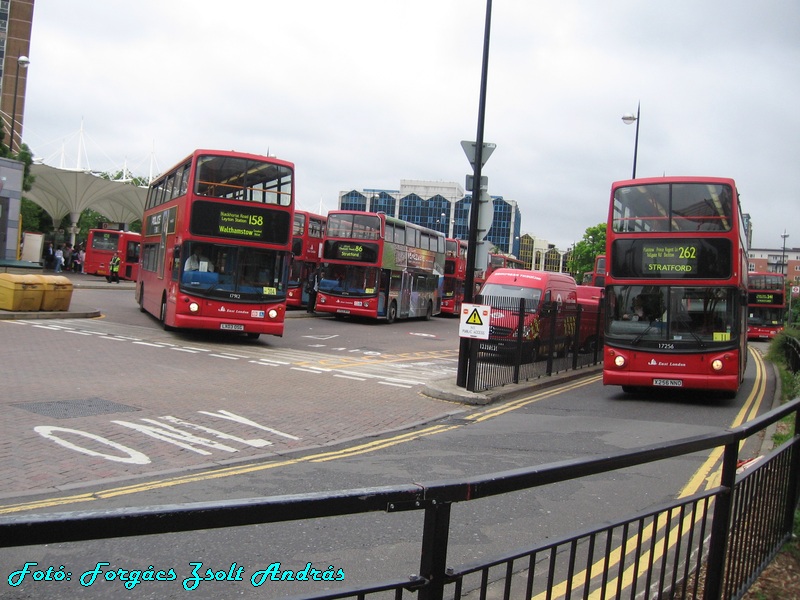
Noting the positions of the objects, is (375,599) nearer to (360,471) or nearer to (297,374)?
(360,471)

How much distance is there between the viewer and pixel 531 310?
16750 mm

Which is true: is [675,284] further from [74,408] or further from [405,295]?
[405,295]

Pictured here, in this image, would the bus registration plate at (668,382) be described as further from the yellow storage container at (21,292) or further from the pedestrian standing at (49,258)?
the pedestrian standing at (49,258)

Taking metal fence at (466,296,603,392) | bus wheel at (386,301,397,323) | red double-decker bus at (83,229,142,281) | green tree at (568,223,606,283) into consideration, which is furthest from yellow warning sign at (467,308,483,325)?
green tree at (568,223,606,283)

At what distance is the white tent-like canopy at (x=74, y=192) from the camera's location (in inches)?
1988

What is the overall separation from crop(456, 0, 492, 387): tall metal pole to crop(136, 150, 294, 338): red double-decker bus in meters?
6.49

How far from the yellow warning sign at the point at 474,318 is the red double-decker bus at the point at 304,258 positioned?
832 inches

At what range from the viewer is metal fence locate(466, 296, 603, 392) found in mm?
14719

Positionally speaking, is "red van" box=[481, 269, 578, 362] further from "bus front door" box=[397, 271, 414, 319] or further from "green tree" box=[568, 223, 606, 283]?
"green tree" box=[568, 223, 606, 283]

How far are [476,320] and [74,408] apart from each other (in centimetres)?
705

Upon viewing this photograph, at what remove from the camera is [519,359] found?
52.4 feet

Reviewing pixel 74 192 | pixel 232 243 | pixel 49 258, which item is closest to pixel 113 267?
pixel 49 258

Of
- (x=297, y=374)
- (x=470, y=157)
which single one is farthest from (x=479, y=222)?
(x=297, y=374)

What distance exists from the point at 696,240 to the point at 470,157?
179 inches
